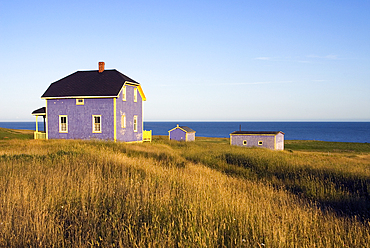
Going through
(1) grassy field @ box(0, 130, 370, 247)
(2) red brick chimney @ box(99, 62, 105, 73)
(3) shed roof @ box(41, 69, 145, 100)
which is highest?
(2) red brick chimney @ box(99, 62, 105, 73)

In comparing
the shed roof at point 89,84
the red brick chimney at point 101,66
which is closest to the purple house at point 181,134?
the shed roof at point 89,84

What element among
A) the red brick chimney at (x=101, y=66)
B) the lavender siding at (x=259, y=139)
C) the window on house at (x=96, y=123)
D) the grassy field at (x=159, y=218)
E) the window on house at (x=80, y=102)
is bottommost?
the lavender siding at (x=259, y=139)

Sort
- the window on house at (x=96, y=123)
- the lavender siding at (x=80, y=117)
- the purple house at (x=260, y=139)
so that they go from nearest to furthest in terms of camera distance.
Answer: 1. the lavender siding at (x=80, y=117)
2. the window on house at (x=96, y=123)
3. the purple house at (x=260, y=139)

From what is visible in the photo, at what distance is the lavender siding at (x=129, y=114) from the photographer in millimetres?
25984

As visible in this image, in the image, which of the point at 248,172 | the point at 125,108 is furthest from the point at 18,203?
the point at 125,108

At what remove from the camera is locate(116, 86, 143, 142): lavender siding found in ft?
85.3

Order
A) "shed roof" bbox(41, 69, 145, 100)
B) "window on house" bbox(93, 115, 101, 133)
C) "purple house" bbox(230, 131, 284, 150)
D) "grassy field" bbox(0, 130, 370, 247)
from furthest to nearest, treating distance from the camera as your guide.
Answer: "purple house" bbox(230, 131, 284, 150), "shed roof" bbox(41, 69, 145, 100), "window on house" bbox(93, 115, 101, 133), "grassy field" bbox(0, 130, 370, 247)

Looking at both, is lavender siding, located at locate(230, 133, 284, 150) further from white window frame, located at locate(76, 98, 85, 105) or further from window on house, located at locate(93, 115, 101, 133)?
white window frame, located at locate(76, 98, 85, 105)

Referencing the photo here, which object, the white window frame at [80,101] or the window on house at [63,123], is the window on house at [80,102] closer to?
the white window frame at [80,101]

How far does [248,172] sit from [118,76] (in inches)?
733

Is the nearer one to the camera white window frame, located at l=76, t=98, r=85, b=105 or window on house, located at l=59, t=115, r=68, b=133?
white window frame, located at l=76, t=98, r=85, b=105

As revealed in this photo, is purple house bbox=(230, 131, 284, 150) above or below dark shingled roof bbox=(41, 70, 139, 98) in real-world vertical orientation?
below

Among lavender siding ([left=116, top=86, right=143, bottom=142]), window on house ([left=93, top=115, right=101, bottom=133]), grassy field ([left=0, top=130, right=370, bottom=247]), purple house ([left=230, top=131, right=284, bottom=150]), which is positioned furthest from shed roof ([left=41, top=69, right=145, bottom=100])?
purple house ([left=230, top=131, right=284, bottom=150])

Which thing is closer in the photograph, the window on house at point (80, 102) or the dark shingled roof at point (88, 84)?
the dark shingled roof at point (88, 84)
